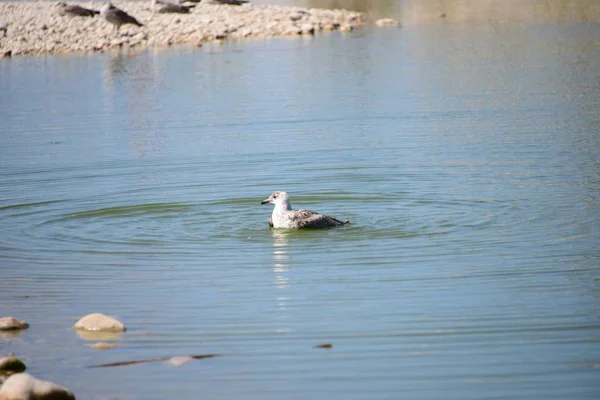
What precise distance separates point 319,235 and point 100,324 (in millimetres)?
5171

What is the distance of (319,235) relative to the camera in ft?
51.6

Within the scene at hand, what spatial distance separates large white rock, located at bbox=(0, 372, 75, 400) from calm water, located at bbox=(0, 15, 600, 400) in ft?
1.95

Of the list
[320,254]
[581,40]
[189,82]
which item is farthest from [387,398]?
[581,40]

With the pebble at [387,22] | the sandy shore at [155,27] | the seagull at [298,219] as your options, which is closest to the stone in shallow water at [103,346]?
the seagull at [298,219]

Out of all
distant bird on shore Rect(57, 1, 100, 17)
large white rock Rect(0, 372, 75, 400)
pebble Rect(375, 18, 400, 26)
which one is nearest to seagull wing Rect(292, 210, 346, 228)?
large white rock Rect(0, 372, 75, 400)

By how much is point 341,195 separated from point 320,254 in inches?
173

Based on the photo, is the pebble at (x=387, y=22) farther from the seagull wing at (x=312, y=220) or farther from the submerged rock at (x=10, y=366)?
the submerged rock at (x=10, y=366)

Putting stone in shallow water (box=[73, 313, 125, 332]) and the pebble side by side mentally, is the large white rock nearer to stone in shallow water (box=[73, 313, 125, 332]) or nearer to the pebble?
stone in shallow water (box=[73, 313, 125, 332])

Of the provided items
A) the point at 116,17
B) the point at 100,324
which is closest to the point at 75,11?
the point at 116,17

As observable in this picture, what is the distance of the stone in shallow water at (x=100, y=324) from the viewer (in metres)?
11.2

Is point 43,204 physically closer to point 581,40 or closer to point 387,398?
point 387,398

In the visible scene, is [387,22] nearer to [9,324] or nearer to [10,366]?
[9,324]

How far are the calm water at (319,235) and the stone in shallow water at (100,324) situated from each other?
0.22m

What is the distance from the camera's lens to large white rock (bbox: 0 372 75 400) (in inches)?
339
